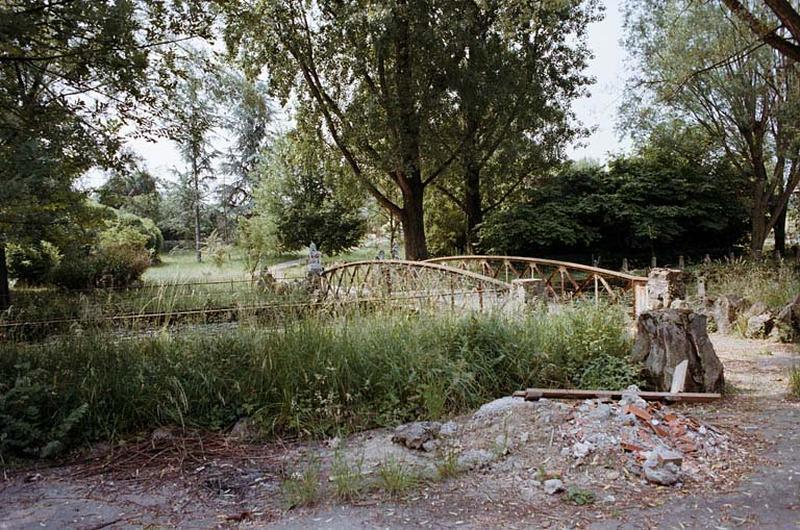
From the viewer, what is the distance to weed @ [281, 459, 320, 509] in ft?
9.83

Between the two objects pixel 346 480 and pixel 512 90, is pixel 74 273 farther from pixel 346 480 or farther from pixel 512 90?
pixel 346 480

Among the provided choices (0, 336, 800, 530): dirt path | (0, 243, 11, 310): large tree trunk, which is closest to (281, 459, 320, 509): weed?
(0, 336, 800, 530): dirt path

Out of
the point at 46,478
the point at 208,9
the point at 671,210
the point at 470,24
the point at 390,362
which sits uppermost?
the point at 470,24

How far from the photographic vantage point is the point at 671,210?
1631 cm

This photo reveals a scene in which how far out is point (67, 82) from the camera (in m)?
6.14

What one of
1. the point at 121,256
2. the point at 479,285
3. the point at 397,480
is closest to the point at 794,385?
the point at 479,285

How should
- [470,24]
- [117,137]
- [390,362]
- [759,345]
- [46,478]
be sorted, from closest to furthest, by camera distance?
[46,478], [390,362], [117,137], [759,345], [470,24]

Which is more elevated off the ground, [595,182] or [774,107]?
[774,107]

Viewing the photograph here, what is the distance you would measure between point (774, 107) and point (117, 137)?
1623cm

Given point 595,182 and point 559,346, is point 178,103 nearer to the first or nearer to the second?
point 559,346

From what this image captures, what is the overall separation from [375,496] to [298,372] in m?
1.65

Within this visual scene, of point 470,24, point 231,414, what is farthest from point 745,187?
point 231,414

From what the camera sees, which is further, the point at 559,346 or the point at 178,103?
the point at 178,103

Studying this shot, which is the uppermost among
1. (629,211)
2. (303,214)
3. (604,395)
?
(303,214)
